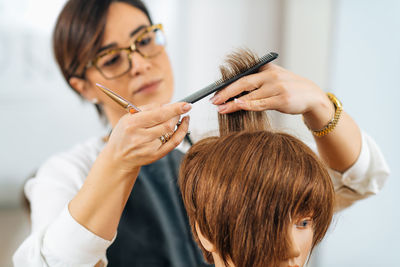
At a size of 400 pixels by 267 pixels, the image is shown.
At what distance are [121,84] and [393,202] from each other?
0.90 meters

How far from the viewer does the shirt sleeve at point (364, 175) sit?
67 cm

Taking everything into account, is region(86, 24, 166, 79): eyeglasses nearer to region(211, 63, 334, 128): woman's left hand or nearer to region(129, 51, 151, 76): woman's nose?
region(129, 51, 151, 76): woman's nose

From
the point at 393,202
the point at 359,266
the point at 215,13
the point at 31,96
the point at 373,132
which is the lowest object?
the point at 359,266

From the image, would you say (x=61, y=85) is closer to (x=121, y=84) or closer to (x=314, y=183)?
(x=121, y=84)

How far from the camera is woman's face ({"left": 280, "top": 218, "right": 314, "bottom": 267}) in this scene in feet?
1.53

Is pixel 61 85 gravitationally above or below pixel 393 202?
above

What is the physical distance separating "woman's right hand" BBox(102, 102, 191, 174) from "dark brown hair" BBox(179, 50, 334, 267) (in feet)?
0.23

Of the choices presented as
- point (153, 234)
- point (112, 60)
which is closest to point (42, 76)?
point (112, 60)

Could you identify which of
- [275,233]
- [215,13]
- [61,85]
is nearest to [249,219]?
[275,233]

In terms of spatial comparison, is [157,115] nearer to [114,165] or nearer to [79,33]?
[114,165]

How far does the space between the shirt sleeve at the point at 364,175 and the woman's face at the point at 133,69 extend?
427 mm

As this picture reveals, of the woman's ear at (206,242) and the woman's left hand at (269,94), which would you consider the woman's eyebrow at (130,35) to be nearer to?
the woman's left hand at (269,94)

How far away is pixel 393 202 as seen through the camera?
110 cm

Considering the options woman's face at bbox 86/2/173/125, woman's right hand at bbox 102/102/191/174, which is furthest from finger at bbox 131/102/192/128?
woman's face at bbox 86/2/173/125
